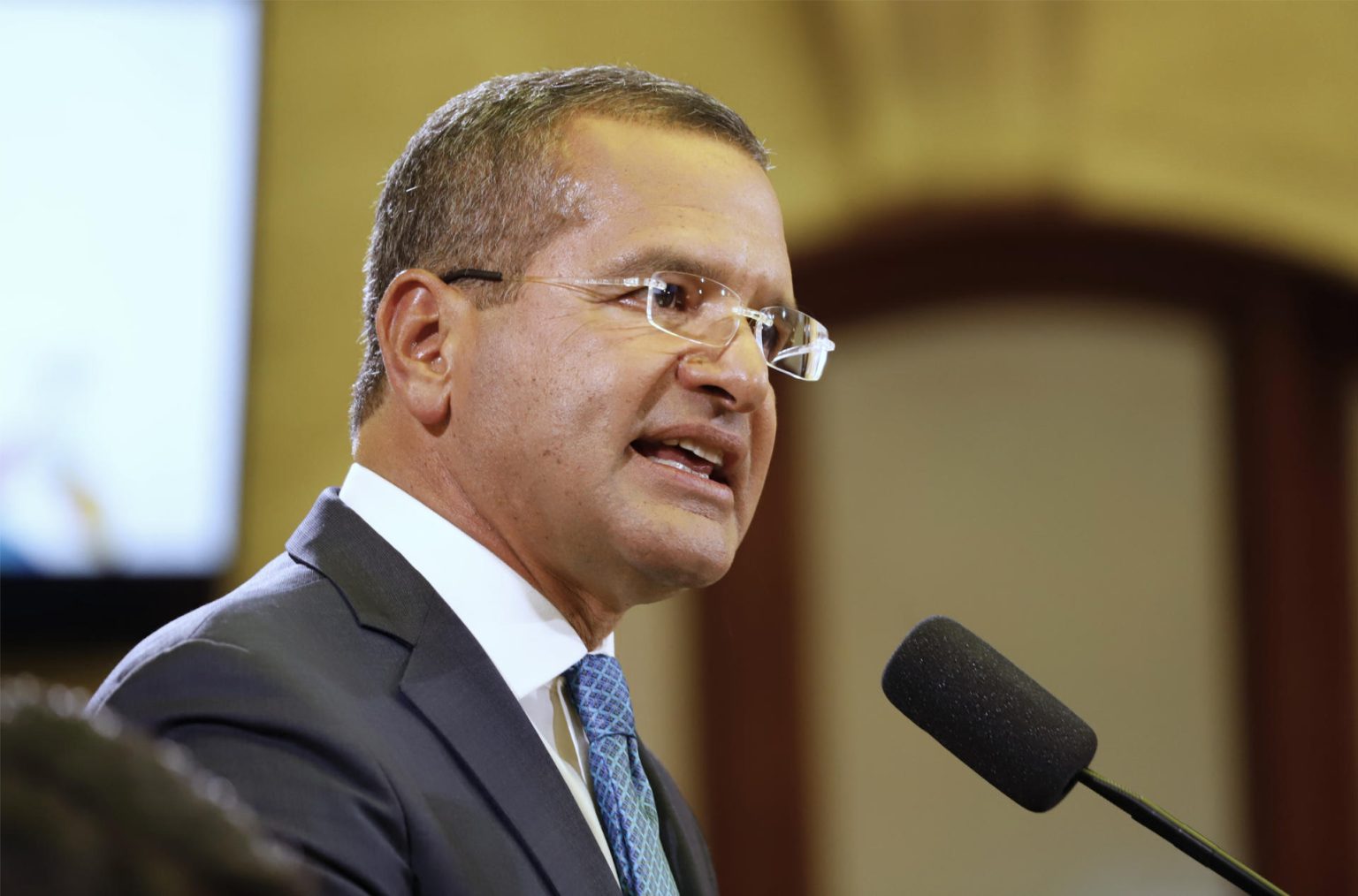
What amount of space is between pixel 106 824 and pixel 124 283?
3.87 metres

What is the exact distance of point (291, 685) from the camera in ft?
3.72

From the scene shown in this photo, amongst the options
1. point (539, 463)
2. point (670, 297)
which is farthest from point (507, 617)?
point (670, 297)

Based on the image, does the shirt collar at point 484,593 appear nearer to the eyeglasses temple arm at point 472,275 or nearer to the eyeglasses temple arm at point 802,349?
the eyeglasses temple arm at point 472,275

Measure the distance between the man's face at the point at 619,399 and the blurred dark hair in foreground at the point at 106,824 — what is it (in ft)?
3.43

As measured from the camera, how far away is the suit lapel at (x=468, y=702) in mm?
1253

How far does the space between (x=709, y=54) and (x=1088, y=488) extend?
1.73 m

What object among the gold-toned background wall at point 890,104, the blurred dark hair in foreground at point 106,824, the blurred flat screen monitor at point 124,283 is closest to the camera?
the blurred dark hair in foreground at point 106,824

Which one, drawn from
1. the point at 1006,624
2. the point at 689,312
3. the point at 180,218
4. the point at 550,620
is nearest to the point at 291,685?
the point at 550,620

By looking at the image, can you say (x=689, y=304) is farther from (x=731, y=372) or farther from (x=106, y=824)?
(x=106, y=824)

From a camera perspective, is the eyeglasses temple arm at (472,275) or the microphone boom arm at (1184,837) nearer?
the microphone boom arm at (1184,837)

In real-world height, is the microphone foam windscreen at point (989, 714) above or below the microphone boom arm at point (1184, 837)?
above

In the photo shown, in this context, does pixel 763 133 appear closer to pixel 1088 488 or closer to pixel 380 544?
pixel 1088 488

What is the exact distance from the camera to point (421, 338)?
63.5 inches

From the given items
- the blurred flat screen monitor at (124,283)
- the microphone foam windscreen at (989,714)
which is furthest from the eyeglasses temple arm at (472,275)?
the blurred flat screen monitor at (124,283)
